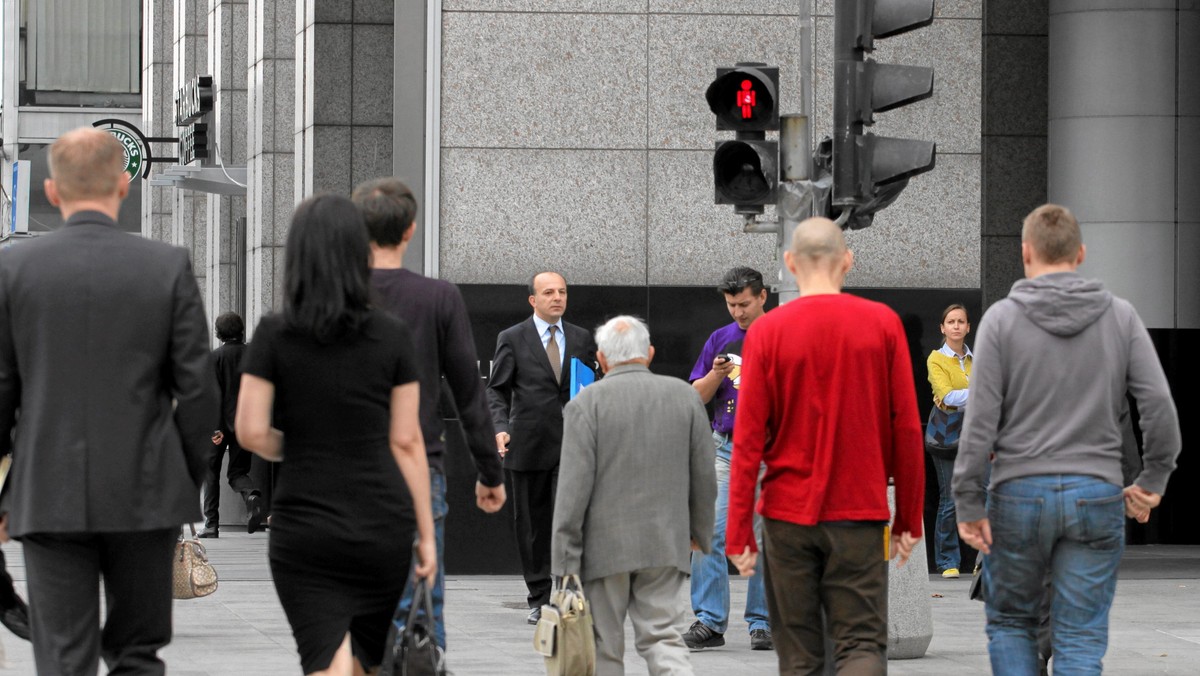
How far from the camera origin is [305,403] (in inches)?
216

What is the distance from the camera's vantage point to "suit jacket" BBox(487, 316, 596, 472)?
10945 millimetres

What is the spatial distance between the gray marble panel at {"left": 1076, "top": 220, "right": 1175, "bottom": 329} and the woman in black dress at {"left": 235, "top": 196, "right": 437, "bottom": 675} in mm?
11054

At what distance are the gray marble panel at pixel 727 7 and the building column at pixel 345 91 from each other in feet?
12.3

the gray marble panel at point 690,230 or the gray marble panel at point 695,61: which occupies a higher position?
the gray marble panel at point 695,61

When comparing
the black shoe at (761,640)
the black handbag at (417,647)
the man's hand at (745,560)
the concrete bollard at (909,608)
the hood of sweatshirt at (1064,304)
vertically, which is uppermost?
the hood of sweatshirt at (1064,304)

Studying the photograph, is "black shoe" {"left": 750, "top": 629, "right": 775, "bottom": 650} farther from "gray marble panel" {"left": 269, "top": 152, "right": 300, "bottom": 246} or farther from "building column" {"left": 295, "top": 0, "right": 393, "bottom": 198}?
"gray marble panel" {"left": 269, "top": 152, "right": 300, "bottom": 246}

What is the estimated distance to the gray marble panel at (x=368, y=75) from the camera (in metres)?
16.2

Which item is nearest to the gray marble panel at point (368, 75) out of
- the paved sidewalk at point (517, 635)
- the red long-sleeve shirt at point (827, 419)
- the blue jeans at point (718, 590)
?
→ the paved sidewalk at point (517, 635)

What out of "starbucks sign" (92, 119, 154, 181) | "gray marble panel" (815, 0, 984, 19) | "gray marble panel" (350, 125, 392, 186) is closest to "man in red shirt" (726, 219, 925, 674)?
"gray marble panel" (815, 0, 984, 19)

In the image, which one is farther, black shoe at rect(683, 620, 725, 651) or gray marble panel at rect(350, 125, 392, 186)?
gray marble panel at rect(350, 125, 392, 186)

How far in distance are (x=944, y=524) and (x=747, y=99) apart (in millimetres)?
4892

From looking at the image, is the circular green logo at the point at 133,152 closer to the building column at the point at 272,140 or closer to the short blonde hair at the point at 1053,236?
the building column at the point at 272,140

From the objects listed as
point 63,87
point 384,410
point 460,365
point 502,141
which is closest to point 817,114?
point 502,141

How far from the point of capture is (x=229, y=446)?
59.3ft
